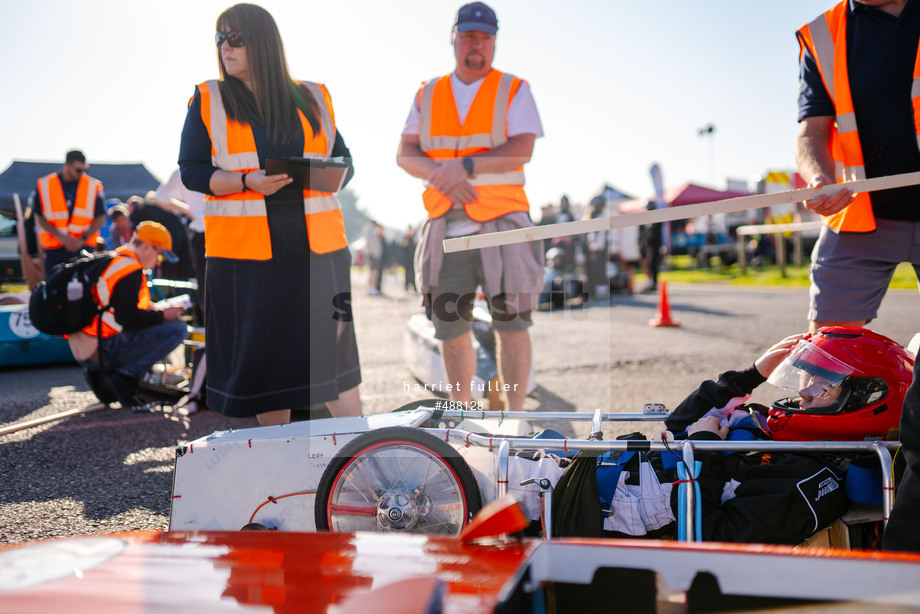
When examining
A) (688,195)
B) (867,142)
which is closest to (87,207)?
(867,142)

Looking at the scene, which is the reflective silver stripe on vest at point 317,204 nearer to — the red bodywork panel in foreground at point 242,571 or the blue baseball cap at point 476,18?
the blue baseball cap at point 476,18

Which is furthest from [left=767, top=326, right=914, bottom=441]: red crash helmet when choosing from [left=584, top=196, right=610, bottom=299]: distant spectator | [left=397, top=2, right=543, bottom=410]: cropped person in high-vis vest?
[left=584, top=196, right=610, bottom=299]: distant spectator

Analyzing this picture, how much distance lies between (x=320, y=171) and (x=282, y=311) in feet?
2.07

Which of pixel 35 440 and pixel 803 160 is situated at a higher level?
pixel 803 160

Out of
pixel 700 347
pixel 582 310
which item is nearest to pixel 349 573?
pixel 700 347

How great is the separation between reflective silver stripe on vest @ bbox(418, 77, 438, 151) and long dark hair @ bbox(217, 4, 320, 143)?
30.4 inches

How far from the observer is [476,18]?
3.44 metres

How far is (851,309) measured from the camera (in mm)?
2570

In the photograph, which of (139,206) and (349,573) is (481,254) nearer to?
→ (349,573)

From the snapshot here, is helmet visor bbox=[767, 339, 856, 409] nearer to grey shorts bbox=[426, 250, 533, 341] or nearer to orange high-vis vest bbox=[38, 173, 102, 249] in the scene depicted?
grey shorts bbox=[426, 250, 533, 341]

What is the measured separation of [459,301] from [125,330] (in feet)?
8.85

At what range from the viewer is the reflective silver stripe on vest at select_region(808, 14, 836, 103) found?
2.62 m

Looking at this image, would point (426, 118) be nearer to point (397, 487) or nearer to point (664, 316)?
point (397, 487)

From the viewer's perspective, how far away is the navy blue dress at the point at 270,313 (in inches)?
115
